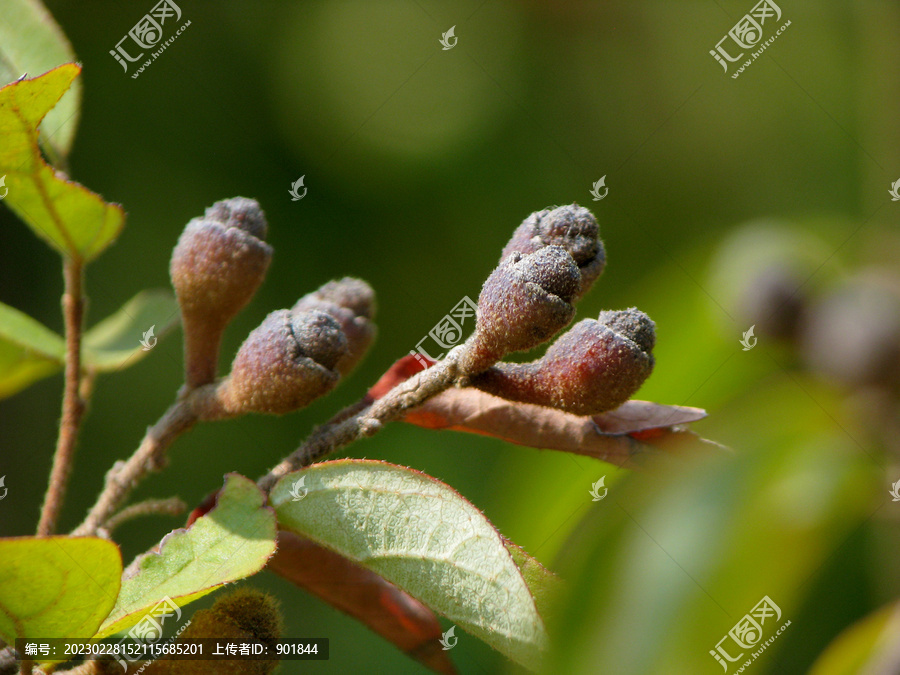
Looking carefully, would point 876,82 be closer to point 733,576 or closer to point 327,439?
point 733,576

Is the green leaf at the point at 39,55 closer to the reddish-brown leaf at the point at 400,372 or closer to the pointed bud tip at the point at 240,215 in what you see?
the pointed bud tip at the point at 240,215

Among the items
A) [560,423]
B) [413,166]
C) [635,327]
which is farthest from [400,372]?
[413,166]

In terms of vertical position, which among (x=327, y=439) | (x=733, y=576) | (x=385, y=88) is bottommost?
(x=733, y=576)

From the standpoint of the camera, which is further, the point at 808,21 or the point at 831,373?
the point at 808,21

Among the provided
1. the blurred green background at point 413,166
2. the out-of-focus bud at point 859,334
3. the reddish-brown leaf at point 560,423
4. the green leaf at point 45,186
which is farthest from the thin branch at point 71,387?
the blurred green background at point 413,166

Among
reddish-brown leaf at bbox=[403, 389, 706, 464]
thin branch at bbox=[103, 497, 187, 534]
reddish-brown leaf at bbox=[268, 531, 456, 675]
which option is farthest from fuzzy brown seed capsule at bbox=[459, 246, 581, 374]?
thin branch at bbox=[103, 497, 187, 534]

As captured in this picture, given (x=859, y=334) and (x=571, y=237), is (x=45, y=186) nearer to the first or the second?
(x=571, y=237)

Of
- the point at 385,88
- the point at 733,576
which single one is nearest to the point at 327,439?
the point at 733,576
